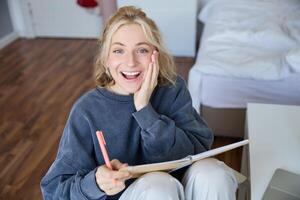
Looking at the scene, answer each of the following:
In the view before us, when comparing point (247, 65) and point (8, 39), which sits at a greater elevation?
point (247, 65)

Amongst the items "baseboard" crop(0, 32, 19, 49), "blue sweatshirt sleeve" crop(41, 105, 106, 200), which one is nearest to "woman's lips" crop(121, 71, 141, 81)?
"blue sweatshirt sleeve" crop(41, 105, 106, 200)

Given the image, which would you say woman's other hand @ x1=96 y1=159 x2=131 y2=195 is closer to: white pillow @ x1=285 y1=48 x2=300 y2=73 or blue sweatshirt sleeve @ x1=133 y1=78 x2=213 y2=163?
blue sweatshirt sleeve @ x1=133 y1=78 x2=213 y2=163

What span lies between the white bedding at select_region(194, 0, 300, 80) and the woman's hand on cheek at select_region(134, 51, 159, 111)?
2.66 ft

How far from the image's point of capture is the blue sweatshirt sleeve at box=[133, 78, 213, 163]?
1050mm

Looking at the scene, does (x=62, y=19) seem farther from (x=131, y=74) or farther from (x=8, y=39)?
(x=131, y=74)

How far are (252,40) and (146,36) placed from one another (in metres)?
1.16

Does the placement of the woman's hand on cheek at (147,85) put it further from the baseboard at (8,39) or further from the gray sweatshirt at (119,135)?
the baseboard at (8,39)

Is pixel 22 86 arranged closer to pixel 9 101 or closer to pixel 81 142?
pixel 9 101

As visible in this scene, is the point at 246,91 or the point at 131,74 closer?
the point at 131,74

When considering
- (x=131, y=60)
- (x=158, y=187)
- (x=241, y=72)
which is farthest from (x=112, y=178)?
(x=241, y=72)

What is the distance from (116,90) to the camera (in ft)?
3.73

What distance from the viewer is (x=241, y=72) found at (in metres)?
1.78

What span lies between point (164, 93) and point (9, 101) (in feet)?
5.30

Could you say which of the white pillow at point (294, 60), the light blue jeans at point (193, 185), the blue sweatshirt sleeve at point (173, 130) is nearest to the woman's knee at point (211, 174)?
the light blue jeans at point (193, 185)
